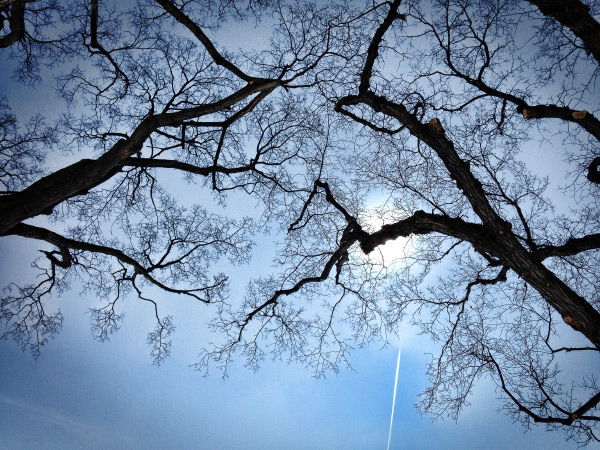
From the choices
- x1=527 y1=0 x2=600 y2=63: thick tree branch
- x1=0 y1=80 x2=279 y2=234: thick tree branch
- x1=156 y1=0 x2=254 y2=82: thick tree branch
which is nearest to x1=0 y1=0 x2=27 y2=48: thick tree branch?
x1=156 y1=0 x2=254 y2=82: thick tree branch

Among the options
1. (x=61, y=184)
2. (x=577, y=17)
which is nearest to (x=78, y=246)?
(x=61, y=184)

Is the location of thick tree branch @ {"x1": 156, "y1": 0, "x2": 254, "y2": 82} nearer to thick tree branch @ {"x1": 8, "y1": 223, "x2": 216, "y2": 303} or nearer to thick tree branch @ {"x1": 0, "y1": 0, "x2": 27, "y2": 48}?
thick tree branch @ {"x1": 0, "y1": 0, "x2": 27, "y2": 48}

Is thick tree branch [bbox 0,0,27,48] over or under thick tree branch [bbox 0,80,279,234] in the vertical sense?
over

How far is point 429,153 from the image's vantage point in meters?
7.23

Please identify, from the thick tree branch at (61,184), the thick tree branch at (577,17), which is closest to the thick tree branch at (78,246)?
the thick tree branch at (61,184)

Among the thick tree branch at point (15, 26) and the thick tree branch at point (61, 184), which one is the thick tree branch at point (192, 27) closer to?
the thick tree branch at point (61, 184)

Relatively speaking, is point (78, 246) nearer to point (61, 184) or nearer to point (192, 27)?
A: point (61, 184)

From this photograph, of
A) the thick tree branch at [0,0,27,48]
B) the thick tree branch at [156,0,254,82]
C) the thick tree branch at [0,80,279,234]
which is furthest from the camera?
the thick tree branch at [0,0,27,48]

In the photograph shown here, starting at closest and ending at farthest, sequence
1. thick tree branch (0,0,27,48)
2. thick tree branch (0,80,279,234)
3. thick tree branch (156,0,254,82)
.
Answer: thick tree branch (0,80,279,234)
thick tree branch (156,0,254,82)
thick tree branch (0,0,27,48)

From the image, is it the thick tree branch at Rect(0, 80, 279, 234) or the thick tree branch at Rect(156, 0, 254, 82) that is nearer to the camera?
the thick tree branch at Rect(0, 80, 279, 234)

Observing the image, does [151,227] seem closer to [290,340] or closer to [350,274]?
[290,340]

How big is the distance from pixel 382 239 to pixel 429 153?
96.1 inches

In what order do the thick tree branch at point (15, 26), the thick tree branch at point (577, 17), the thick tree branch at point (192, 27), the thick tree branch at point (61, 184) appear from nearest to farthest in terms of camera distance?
the thick tree branch at point (577, 17), the thick tree branch at point (61, 184), the thick tree branch at point (192, 27), the thick tree branch at point (15, 26)

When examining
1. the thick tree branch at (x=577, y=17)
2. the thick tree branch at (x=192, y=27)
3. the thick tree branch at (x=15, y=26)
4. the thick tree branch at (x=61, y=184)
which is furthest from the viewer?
the thick tree branch at (x=15, y=26)
